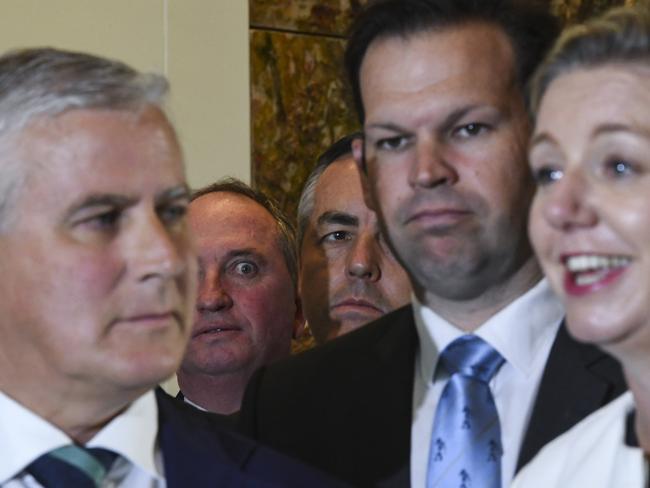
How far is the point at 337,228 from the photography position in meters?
3.95

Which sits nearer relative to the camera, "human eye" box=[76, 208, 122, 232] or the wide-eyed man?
"human eye" box=[76, 208, 122, 232]

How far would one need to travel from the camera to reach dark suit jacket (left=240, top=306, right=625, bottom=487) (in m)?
2.80

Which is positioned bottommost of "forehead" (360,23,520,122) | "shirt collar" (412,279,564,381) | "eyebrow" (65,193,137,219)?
"shirt collar" (412,279,564,381)

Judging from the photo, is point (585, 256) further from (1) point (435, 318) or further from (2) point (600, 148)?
(1) point (435, 318)

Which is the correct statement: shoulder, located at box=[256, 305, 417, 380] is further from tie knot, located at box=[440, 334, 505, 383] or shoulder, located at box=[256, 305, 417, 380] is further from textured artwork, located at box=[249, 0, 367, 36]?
textured artwork, located at box=[249, 0, 367, 36]

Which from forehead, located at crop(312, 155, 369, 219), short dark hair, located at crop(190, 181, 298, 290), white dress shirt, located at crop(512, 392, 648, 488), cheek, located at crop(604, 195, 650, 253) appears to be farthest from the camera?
short dark hair, located at crop(190, 181, 298, 290)

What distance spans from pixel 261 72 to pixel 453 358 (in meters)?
2.73

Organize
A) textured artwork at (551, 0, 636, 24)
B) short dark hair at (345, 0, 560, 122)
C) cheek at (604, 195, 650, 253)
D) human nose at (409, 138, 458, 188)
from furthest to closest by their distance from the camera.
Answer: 1. textured artwork at (551, 0, 636, 24)
2. short dark hair at (345, 0, 560, 122)
3. human nose at (409, 138, 458, 188)
4. cheek at (604, 195, 650, 253)

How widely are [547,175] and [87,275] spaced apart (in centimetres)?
71

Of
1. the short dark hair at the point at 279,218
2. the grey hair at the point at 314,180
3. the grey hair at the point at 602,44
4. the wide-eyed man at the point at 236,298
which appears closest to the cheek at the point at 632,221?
the grey hair at the point at 602,44

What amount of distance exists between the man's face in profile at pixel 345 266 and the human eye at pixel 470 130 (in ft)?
2.74

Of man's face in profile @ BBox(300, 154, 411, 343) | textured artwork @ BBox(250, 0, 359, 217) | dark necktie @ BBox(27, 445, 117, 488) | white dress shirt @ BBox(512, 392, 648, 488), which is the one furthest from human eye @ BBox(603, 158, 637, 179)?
textured artwork @ BBox(250, 0, 359, 217)

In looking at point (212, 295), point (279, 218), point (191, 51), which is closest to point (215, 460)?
point (212, 295)

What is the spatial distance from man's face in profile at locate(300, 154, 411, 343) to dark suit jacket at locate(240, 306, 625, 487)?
2.07ft
